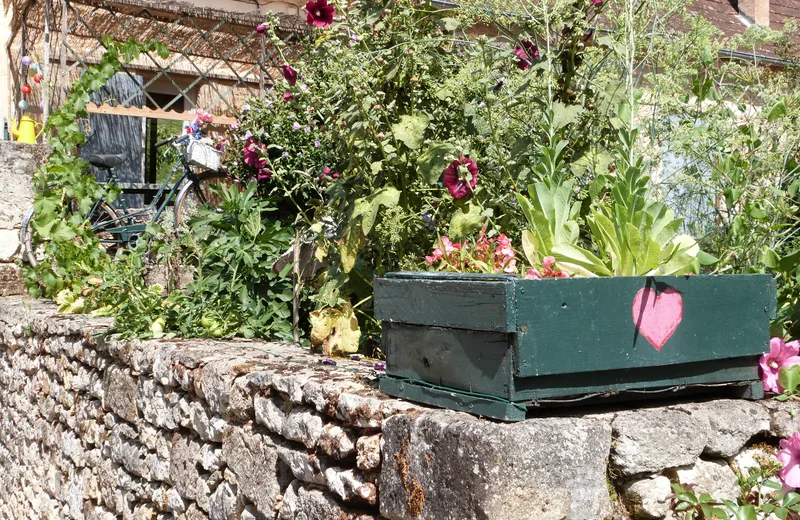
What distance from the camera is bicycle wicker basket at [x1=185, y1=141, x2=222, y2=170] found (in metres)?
5.25

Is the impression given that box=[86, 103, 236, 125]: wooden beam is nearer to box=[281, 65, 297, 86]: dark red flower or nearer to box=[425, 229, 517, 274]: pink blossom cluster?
box=[281, 65, 297, 86]: dark red flower

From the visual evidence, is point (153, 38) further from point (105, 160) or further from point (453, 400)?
point (453, 400)

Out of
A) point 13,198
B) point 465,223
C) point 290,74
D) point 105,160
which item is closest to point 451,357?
point 465,223

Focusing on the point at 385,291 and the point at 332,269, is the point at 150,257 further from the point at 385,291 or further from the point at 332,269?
the point at 385,291

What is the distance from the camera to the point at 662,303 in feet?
6.14

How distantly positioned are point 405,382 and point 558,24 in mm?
1070

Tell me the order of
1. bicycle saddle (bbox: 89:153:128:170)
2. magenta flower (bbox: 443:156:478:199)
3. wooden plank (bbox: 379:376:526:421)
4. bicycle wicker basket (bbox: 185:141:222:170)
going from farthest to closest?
1. bicycle saddle (bbox: 89:153:128:170)
2. bicycle wicker basket (bbox: 185:141:222:170)
3. magenta flower (bbox: 443:156:478:199)
4. wooden plank (bbox: 379:376:526:421)

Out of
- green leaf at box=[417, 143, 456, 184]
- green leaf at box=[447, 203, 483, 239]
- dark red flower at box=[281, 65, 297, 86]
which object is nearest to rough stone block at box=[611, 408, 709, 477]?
green leaf at box=[447, 203, 483, 239]

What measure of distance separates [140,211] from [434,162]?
4061 millimetres

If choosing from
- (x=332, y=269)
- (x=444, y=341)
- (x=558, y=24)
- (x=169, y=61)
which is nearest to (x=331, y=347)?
(x=332, y=269)

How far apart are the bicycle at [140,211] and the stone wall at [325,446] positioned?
1.58 metres

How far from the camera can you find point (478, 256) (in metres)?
2.37

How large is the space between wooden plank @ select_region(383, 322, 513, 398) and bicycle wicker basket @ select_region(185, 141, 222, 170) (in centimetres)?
341

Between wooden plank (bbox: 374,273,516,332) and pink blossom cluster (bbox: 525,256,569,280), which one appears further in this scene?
pink blossom cluster (bbox: 525,256,569,280)
